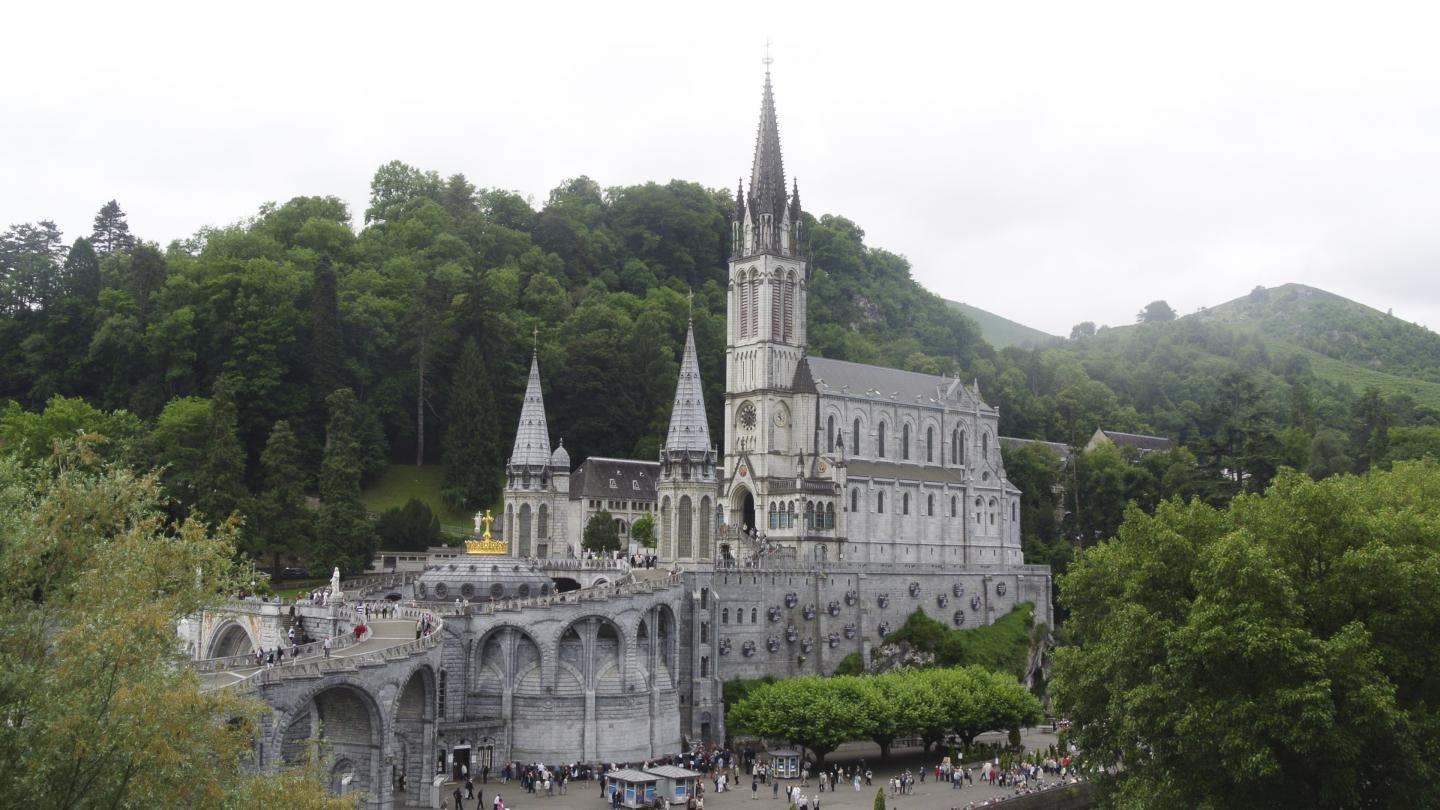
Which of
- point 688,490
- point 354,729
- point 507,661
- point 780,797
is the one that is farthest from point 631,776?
point 688,490

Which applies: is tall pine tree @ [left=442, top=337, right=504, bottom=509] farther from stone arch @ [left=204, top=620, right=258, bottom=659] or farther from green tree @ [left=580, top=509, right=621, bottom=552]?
stone arch @ [left=204, top=620, right=258, bottom=659]

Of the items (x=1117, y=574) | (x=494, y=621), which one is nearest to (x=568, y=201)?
(x=494, y=621)

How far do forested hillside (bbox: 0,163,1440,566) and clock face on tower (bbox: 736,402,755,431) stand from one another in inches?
296

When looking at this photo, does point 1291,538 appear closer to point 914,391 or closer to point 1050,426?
point 914,391

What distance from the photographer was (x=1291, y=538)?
3372cm

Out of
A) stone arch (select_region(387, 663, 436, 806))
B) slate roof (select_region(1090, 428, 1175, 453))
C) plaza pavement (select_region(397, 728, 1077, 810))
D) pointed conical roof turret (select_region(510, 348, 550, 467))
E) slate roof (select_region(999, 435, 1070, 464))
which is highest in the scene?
slate roof (select_region(1090, 428, 1175, 453))

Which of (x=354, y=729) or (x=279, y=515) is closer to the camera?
(x=354, y=729)

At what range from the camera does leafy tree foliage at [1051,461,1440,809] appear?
29.9m

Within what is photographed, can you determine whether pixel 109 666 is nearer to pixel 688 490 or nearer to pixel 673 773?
pixel 673 773

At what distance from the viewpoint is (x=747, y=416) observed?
258ft

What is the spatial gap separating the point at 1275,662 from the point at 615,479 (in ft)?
185

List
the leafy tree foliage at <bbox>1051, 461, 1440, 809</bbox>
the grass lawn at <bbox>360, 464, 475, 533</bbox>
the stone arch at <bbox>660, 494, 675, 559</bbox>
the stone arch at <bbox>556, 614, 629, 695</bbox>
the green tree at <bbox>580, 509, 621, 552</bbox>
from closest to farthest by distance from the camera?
the leafy tree foliage at <bbox>1051, 461, 1440, 809</bbox>, the stone arch at <bbox>556, 614, 629, 695</bbox>, the stone arch at <bbox>660, 494, 675, 559</bbox>, the green tree at <bbox>580, 509, 621, 552</bbox>, the grass lawn at <bbox>360, 464, 475, 533</bbox>

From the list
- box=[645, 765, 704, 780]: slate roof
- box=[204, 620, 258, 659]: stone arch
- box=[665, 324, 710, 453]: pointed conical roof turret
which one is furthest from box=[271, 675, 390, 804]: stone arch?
box=[665, 324, 710, 453]: pointed conical roof turret

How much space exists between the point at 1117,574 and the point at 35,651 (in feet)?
87.4
